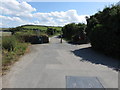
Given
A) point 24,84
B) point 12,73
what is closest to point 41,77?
point 24,84

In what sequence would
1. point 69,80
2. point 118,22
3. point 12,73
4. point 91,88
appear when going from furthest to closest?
point 118,22 < point 12,73 < point 69,80 < point 91,88

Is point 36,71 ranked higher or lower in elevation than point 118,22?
lower

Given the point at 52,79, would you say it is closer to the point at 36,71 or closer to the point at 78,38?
the point at 36,71

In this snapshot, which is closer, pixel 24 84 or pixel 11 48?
pixel 24 84

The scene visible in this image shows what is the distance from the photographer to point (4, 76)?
5953 mm

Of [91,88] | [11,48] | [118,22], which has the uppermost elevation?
[118,22]

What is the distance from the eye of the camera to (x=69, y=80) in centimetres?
558

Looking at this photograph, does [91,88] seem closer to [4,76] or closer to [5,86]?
[5,86]

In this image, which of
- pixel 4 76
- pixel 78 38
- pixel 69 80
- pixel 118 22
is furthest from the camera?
pixel 78 38

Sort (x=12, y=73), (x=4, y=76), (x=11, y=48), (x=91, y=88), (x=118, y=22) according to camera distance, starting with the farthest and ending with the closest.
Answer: (x=11, y=48) → (x=118, y=22) → (x=12, y=73) → (x=4, y=76) → (x=91, y=88)

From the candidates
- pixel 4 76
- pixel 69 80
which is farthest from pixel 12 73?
pixel 69 80

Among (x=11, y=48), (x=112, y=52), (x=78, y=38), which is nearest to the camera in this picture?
(x=112, y=52)

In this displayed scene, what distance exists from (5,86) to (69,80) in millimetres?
2315

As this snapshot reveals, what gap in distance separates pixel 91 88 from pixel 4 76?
352 cm
